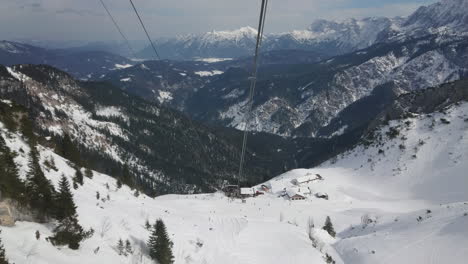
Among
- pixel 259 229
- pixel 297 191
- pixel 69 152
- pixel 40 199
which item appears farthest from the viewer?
pixel 297 191

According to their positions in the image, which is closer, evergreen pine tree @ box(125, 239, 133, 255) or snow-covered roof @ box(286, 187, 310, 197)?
evergreen pine tree @ box(125, 239, 133, 255)

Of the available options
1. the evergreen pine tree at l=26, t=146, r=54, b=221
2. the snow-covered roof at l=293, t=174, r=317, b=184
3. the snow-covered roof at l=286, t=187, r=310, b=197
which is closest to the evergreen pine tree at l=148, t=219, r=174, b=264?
the evergreen pine tree at l=26, t=146, r=54, b=221

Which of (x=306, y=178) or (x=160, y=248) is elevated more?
(x=306, y=178)

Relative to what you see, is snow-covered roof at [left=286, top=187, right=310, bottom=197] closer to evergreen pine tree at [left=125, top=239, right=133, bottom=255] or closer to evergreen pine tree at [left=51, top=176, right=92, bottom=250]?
evergreen pine tree at [left=125, top=239, right=133, bottom=255]

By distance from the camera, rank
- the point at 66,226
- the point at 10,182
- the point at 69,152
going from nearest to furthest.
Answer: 1. the point at 10,182
2. the point at 66,226
3. the point at 69,152

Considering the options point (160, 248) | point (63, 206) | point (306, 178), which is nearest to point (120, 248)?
point (160, 248)

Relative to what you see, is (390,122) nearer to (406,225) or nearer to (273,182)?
(273,182)

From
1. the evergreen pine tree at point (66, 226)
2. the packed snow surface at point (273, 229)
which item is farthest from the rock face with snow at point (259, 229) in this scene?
the evergreen pine tree at point (66, 226)

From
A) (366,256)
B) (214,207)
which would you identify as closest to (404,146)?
(214,207)

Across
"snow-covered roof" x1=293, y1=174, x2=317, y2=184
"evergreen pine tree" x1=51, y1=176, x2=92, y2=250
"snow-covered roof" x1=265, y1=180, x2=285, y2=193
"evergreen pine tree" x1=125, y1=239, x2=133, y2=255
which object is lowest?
"evergreen pine tree" x1=125, y1=239, x2=133, y2=255

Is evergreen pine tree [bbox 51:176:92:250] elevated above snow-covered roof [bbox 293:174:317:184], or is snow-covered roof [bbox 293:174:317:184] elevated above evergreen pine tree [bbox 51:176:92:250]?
snow-covered roof [bbox 293:174:317:184]

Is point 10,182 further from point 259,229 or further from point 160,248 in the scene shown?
point 259,229
